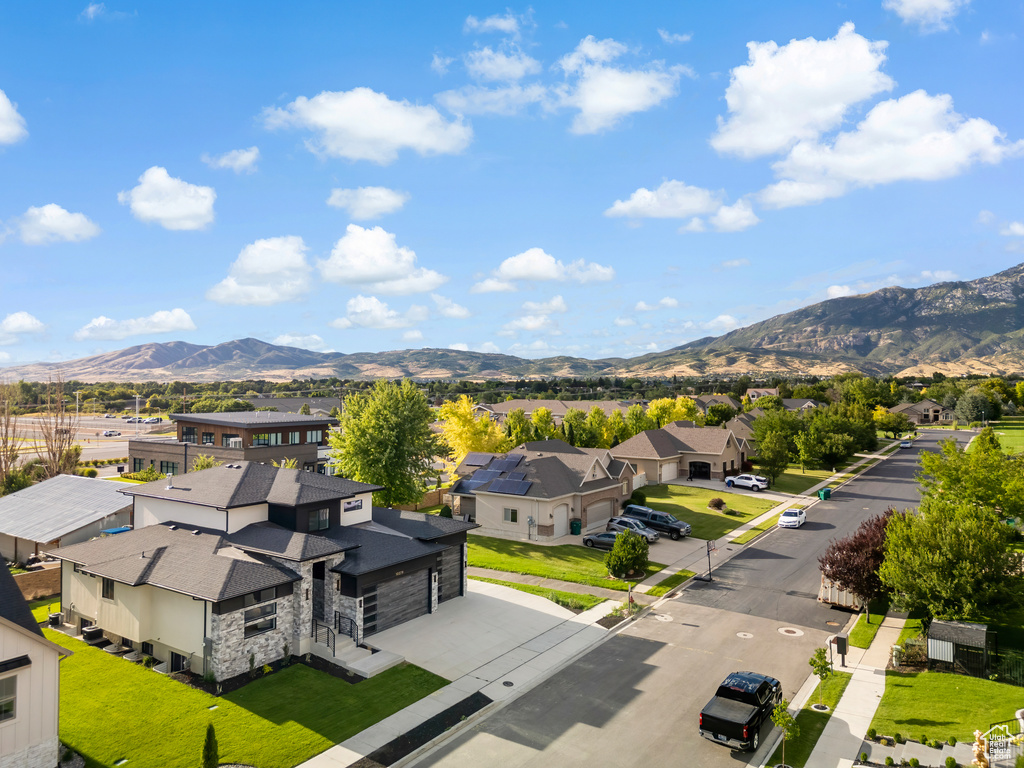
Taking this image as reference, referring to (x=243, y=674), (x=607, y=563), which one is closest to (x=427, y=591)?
(x=243, y=674)

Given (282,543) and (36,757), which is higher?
(282,543)

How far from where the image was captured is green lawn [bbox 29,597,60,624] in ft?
91.3

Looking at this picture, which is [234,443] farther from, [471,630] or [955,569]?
[955,569]

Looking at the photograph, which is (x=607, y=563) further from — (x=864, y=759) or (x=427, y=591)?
(x=864, y=759)

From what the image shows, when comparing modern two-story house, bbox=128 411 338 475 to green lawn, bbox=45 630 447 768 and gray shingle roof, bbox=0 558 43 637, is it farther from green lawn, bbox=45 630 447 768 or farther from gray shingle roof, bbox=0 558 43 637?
gray shingle roof, bbox=0 558 43 637

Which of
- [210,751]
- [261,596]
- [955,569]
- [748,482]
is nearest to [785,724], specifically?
[955,569]

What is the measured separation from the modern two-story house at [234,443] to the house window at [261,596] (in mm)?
44282

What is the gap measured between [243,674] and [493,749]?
10.2 metres

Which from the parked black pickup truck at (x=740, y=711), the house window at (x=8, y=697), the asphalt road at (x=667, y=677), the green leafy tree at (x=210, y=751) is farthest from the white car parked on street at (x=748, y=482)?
the house window at (x=8, y=697)

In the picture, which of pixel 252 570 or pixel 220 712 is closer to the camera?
pixel 220 712

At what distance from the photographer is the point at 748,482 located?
64250 mm

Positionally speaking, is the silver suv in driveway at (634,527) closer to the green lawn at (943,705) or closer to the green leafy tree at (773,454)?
the green lawn at (943,705)

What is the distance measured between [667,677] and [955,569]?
12429mm

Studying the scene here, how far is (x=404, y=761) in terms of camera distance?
1672 cm
